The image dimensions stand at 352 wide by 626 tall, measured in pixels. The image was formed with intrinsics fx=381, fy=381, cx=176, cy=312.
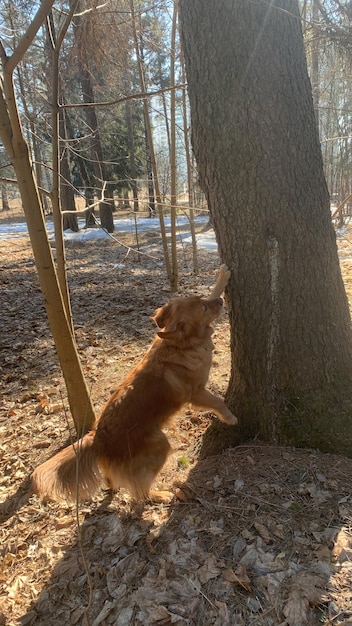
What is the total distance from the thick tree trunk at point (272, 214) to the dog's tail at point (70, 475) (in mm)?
1289

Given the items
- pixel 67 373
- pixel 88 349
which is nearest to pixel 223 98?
pixel 67 373

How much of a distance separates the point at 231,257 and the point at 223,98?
3.54 ft

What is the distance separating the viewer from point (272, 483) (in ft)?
8.68

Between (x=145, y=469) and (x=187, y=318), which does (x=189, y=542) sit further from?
(x=187, y=318)

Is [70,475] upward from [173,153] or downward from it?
downward

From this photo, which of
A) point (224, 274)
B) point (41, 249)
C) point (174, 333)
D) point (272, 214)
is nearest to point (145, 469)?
point (174, 333)

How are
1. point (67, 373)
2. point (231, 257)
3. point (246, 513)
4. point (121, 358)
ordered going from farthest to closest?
point (121, 358)
point (67, 373)
point (231, 257)
point (246, 513)

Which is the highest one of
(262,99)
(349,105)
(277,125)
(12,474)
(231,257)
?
(349,105)

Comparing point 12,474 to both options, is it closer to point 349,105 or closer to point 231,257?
point 231,257

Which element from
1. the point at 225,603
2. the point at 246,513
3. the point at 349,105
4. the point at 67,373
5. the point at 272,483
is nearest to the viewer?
the point at 225,603

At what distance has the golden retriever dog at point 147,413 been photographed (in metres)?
2.66

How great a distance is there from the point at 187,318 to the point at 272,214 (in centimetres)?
107

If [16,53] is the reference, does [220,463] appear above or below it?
below

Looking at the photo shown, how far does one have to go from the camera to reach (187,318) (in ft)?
10.5
